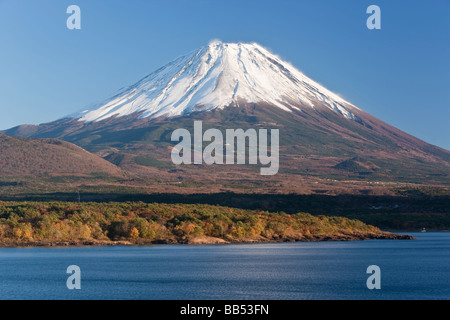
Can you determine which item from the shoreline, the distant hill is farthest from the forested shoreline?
the distant hill

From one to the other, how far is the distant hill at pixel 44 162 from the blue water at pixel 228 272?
103m

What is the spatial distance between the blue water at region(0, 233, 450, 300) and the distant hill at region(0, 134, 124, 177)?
103 meters

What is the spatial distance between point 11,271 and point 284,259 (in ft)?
81.4

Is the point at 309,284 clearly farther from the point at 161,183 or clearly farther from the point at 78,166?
the point at 78,166

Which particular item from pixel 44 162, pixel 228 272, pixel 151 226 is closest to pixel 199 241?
pixel 151 226

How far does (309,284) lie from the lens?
54000mm

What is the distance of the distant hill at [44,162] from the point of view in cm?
18262

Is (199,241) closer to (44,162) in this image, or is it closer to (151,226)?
(151,226)

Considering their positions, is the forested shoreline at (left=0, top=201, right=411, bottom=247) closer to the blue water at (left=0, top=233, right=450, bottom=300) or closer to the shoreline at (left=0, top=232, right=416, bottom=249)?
the shoreline at (left=0, top=232, right=416, bottom=249)

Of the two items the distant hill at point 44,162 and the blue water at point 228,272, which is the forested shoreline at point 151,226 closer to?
the blue water at point 228,272

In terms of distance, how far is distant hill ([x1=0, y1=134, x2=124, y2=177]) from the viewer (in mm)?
182625

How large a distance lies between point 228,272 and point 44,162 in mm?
136156

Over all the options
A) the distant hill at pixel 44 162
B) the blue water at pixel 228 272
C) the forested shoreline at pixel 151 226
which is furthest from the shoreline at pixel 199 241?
the distant hill at pixel 44 162
